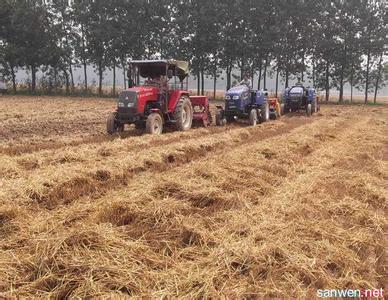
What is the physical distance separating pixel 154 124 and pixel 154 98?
92 cm

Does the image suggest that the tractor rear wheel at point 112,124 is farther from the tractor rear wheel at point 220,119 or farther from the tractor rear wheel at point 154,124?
the tractor rear wheel at point 220,119

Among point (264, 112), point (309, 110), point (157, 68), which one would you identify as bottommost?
point (309, 110)

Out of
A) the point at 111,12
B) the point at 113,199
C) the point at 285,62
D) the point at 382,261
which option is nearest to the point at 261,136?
the point at 113,199

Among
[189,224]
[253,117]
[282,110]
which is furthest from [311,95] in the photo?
[189,224]

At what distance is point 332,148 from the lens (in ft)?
33.6

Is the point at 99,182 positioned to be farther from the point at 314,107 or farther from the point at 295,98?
the point at 314,107

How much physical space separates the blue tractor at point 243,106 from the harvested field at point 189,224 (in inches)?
273

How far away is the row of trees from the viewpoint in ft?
120

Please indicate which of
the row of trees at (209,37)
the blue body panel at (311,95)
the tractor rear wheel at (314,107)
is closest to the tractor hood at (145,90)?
the blue body panel at (311,95)

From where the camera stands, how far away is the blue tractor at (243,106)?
15828mm

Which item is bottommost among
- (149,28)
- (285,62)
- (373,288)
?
(373,288)

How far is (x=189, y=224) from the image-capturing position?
4664 millimetres

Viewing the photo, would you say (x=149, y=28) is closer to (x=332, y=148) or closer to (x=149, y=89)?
(x=149, y=89)

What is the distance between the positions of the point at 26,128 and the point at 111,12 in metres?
28.2
